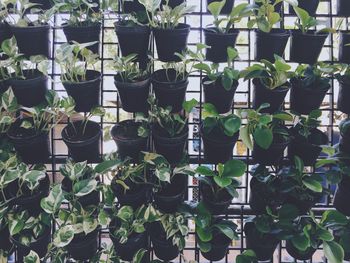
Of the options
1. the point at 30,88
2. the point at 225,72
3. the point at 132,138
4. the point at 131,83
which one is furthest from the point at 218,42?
the point at 30,88

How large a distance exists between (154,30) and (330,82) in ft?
2.54

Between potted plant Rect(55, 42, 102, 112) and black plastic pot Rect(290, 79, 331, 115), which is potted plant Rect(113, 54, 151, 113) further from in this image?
black plastic pot Rect(290, 79, 331, 115)

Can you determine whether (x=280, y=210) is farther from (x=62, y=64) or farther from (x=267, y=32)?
(x=62, y=64)

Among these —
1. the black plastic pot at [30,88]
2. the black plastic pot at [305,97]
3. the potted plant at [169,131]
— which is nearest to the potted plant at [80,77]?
the black plastic pot at [30,88]

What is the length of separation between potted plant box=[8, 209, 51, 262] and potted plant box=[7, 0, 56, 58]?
0.63m

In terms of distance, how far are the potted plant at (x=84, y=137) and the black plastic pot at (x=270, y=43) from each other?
662 millimetres

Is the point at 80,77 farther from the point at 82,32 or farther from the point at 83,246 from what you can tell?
the point at 83,246

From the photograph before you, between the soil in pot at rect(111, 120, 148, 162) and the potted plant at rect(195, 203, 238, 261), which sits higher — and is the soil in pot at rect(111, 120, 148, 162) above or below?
above

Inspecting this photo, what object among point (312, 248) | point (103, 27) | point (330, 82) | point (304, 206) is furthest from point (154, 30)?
point (312, 248)

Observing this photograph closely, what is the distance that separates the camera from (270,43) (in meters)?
1.52

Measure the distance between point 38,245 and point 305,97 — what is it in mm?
1212

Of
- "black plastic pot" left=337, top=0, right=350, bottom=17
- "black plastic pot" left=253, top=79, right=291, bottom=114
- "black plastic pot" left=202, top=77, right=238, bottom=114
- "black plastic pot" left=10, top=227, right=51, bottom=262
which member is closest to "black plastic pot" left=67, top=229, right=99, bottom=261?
"black plastic pot" left=10, top=227, right=51, bottom=262

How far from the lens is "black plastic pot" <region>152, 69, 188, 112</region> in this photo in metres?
1.51

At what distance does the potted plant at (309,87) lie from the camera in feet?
4.96
